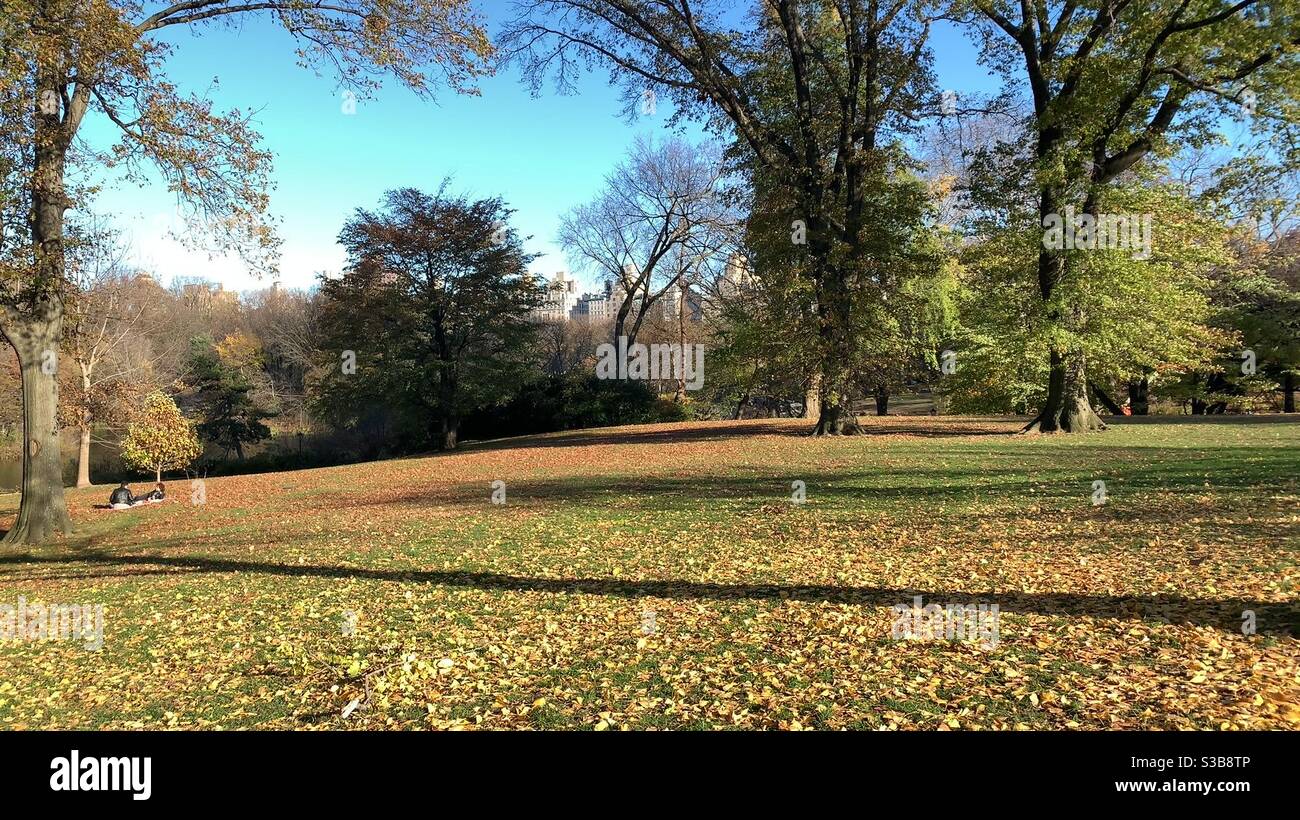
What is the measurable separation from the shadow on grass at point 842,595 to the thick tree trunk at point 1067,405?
655 inches

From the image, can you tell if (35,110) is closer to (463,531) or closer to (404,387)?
(463,531)

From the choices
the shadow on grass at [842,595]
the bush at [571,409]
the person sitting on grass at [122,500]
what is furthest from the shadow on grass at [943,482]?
the bush at [571,409]

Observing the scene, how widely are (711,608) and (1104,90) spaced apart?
60.3ft

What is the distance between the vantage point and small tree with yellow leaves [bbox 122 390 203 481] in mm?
25484

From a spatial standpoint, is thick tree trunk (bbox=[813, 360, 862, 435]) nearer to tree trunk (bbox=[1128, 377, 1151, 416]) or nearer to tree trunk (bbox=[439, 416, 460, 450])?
tree trunk (bbox=[439, 416, 460, 450])

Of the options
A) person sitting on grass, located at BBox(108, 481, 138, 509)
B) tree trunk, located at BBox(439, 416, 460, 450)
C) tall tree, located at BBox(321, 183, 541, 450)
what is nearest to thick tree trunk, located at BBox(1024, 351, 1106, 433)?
tall tree, located at BBox(321, 183, 541, 450)

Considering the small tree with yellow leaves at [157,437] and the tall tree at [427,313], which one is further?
the tall tree at [427,313]

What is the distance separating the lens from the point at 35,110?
1161cm

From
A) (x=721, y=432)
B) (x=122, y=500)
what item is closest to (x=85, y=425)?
(x=122, y=500)

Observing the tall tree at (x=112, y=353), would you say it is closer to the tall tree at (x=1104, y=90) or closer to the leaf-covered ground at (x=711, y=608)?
the leaf-covered ground at (x=711, y=608)

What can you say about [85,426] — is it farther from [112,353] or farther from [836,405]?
[836,405]

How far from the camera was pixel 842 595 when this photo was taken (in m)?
6.32

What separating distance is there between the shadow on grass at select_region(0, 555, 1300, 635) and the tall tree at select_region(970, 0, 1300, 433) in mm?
14395

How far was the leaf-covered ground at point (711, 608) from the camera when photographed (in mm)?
4207
